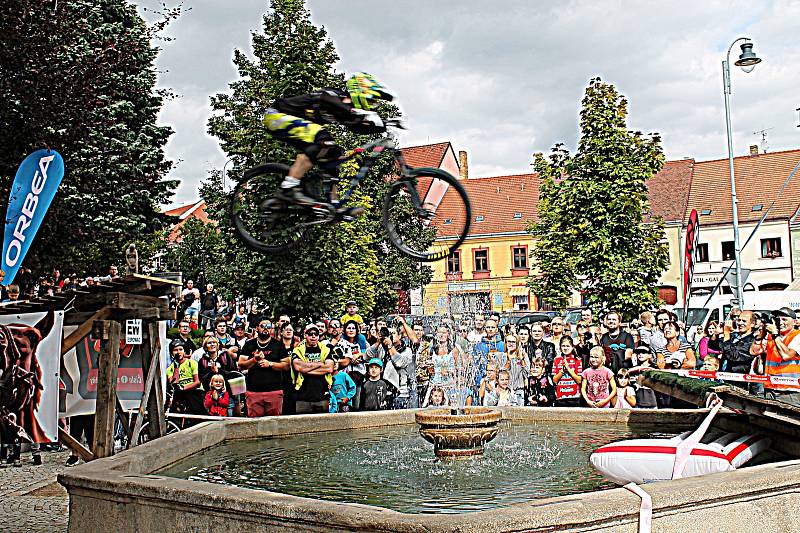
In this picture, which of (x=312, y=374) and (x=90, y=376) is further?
→ (x=312, y=374)

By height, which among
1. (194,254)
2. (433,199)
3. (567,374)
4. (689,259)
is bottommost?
(567,374)

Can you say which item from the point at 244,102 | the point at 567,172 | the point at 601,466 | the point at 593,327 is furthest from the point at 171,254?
the point at 601,466

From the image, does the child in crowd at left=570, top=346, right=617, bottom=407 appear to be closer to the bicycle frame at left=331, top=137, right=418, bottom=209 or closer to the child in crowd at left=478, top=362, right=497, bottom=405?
the child in crowd at left=478, top=362, right=497, bottom=405

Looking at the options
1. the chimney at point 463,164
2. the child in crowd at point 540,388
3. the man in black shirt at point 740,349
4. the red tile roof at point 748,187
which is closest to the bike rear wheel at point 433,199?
the child in crowd at point 540,388

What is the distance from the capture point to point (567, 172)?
87.8 feet

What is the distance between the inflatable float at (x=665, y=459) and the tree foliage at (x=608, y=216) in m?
18.9

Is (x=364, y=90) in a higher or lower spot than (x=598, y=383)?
higher

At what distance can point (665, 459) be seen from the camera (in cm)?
652

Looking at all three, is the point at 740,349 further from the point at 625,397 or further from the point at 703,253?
the point at 703,253

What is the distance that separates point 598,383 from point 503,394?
4.49 ft

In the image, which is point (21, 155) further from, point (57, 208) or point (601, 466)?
point (601, 466)

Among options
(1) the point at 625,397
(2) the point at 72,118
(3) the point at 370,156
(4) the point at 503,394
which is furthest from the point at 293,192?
(2) the point at 72,118

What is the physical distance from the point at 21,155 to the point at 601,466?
12384mm

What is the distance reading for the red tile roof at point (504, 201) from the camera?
60406mm
